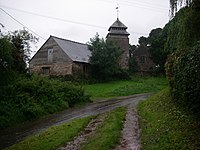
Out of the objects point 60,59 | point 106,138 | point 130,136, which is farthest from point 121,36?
point 106,138

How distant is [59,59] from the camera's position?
49406 mm

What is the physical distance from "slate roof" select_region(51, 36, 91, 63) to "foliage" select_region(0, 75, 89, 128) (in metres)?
19.0

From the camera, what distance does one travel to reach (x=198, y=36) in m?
11.8

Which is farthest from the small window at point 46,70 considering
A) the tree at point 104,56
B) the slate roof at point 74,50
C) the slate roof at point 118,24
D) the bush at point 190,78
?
the bush at point 190,78

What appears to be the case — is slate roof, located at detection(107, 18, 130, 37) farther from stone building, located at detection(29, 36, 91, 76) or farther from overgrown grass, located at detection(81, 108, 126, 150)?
overgrown grass, located at detection(81, 108, 126, 150)

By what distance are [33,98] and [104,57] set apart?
77.7ft

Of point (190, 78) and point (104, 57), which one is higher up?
point (104, 57)

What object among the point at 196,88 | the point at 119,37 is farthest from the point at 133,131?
the point at 119,37

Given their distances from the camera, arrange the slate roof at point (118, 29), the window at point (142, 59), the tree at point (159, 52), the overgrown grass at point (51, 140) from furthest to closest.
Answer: the window at point (142, 59)
the slate roof at point (118, 29)
the tree at point (159, 52)
the overgrown grass at point (51, 140)

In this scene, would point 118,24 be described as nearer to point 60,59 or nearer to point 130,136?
point 60,59

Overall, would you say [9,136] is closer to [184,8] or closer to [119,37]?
[184,8]

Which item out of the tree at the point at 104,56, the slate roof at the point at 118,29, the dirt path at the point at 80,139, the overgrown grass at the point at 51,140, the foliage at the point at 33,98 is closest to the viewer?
the dirt path at the point at 80,139

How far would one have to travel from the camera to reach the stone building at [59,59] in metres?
48.6

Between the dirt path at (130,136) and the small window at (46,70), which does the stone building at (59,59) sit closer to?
the small window at (46,70)
